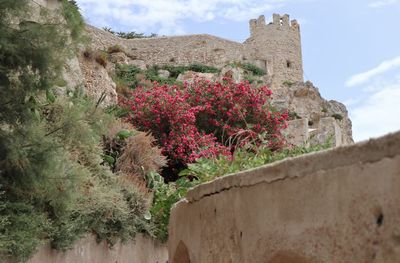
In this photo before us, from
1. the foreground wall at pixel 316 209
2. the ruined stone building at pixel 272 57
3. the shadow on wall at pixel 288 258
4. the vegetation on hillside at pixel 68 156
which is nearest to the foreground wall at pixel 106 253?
the vegetation on hillside at pixel 68 156

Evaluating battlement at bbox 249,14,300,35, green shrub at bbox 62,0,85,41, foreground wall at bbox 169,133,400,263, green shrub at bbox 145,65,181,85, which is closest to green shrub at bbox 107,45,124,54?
green shrub at bbox 145,65,181,85

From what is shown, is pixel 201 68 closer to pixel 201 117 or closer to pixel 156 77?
pixel 156 77

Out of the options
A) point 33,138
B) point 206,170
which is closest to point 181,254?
point 33,138

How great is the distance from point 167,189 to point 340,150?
9827 millimetres

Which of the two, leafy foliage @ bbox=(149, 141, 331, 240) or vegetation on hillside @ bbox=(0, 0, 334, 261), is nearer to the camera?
vegetation on hillside @ bbox=(0, 0, 334, 261)

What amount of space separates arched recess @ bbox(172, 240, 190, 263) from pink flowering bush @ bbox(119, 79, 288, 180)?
8302 millimetres

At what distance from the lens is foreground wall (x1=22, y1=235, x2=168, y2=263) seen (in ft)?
27.2

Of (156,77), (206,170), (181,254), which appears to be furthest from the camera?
(156,77)

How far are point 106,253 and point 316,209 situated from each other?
733 centimetres

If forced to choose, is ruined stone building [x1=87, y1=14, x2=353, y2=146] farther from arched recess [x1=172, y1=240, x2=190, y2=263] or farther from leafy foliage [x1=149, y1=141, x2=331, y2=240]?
arched recess [x1=172, y1=240, x2=190, y2=263]

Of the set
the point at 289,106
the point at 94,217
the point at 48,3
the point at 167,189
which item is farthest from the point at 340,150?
the point at 289,106

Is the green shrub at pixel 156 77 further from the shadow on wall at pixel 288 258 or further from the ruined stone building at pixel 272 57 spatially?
the shadow on wall at pixel 288 258

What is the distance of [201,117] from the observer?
17.5 m

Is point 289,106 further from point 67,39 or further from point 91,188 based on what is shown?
point 67,39
